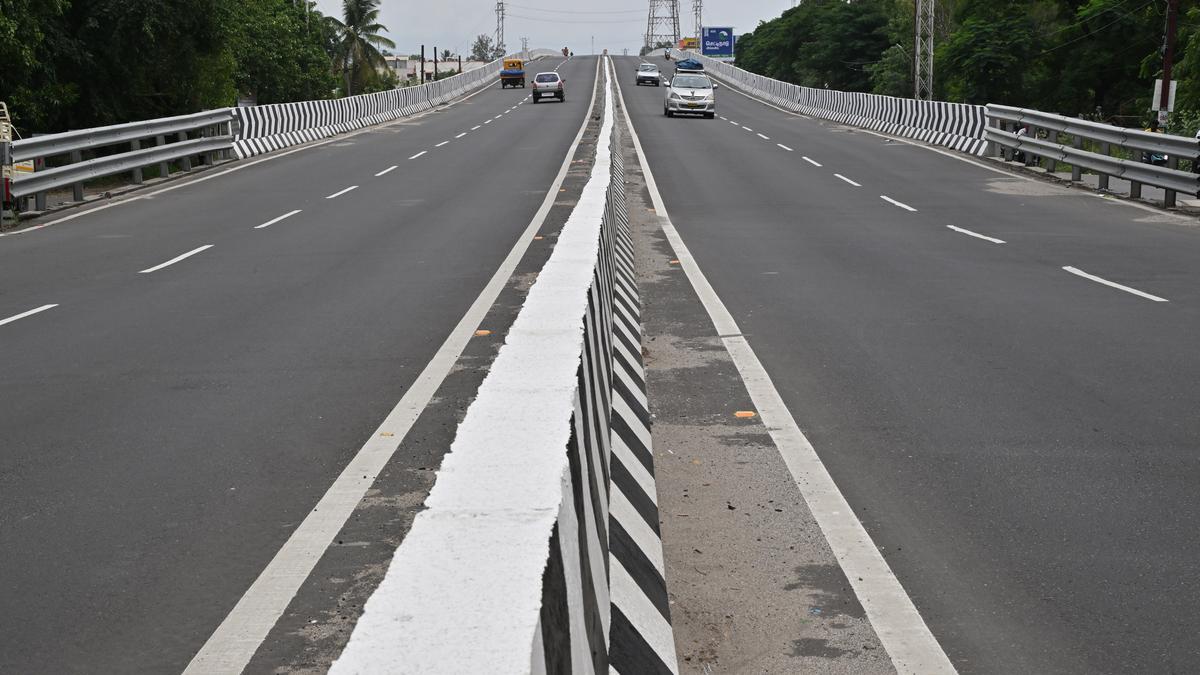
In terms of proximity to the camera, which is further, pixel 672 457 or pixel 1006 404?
pixel 1006 404

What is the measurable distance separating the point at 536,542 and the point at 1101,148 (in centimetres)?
2401

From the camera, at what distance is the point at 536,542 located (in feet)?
8.86

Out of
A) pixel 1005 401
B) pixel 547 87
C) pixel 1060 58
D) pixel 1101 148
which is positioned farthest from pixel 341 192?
pixel 1060 58

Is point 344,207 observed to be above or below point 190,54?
below

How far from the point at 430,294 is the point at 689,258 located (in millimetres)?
3689

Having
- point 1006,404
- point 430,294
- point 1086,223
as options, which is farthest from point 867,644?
point 1086,223

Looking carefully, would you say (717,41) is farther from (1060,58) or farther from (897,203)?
(897,203)

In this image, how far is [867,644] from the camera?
448 cm

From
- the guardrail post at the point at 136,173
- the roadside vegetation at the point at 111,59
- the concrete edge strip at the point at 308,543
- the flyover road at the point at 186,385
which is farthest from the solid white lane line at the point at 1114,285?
the roadside vegetation at the point at 111,59

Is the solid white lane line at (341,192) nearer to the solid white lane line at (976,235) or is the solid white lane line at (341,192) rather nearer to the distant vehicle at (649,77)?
the solid white lane line at (976,235)

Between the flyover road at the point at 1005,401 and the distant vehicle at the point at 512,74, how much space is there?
70.4m

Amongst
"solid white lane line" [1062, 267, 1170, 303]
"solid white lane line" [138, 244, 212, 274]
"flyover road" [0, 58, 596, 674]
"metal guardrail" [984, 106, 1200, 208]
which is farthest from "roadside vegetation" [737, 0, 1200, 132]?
"solid white lane line" [138, 244, 212, 274]

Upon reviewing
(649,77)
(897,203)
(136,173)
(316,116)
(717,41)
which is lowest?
(897,203)

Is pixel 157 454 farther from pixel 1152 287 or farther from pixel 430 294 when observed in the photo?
pixel 1152 287
